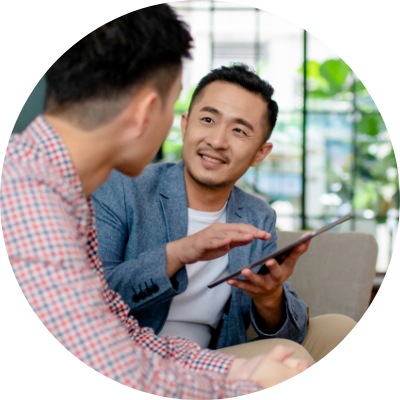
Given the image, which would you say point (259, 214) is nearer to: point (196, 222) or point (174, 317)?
point (196, 222)

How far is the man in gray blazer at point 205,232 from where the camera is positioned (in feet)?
3.08

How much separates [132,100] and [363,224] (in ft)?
10.8

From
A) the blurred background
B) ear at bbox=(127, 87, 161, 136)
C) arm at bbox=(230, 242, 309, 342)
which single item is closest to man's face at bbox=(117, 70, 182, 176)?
ear at bbox=(127, 87, 161, 136)

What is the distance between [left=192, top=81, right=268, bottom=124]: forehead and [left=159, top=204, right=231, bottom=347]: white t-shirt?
164mm

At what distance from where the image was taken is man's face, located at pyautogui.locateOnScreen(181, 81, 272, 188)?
106 cm

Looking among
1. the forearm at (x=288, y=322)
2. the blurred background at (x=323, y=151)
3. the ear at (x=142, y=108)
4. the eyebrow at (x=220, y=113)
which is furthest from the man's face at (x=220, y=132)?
the blurred background at (x=323, y=151)

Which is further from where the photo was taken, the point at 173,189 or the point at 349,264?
the point at 349,264

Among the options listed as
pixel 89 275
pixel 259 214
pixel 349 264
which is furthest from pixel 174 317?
pixel 349 264

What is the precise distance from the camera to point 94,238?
2.65 ft

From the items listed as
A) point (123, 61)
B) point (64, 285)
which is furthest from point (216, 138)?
point (64, 285)

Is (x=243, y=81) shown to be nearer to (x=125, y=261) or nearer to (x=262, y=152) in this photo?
(x=262, y=152)

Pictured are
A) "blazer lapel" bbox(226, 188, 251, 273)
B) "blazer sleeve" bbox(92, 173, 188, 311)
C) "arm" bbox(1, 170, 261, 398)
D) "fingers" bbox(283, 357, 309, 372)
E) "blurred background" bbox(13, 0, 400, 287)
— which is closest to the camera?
"arm" bbox(1, 170, 261, 398)

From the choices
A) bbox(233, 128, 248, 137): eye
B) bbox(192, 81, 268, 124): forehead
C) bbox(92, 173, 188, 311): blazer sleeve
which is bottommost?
bbox(92, 173, 188, 311): blazer sleeve

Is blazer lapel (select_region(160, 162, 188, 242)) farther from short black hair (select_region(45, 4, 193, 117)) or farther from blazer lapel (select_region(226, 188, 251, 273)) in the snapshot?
short black hair (select_region(45, 4, 193, 117))
